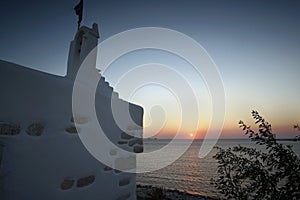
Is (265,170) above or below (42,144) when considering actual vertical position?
below

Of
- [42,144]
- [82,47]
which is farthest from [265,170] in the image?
[82,47]

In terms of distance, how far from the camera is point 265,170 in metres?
3.04

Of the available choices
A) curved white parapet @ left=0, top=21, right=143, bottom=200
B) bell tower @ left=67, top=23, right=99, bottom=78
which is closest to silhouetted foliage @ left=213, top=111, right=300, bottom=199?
curved white parapet @ left=0, top=21, right=143, bottom=200

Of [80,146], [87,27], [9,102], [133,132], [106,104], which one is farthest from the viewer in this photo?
[87,27]

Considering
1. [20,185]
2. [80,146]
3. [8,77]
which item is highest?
[8,77]

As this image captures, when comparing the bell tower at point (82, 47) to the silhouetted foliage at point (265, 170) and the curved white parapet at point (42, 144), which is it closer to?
the curved white parapet at point (42, 144)

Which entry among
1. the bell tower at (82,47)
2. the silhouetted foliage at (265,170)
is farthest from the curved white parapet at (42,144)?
the silhouetted foliage at (265,170)

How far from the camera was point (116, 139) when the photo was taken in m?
2.57

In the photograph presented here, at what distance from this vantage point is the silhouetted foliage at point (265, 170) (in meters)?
2.65

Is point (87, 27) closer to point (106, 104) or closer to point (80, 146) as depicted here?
point (106, 104)

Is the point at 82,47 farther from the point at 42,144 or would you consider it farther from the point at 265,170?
the point at 265,170

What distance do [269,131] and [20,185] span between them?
3.76m

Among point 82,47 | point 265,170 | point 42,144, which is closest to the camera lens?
point 42,144

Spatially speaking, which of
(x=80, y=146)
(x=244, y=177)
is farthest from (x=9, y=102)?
(x=244, y=177)
